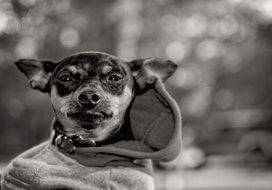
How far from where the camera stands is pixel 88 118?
141 inches

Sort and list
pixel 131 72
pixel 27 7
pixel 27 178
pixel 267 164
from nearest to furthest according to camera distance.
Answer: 1. pixel 27 178
2. pixel 131 72
3. pixel 27 7
4. pixel 267 164

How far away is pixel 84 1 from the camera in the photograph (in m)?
13.4

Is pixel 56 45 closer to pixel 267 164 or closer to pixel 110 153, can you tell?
pixel 267 164

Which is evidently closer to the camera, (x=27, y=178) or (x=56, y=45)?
(x=27, y=178)

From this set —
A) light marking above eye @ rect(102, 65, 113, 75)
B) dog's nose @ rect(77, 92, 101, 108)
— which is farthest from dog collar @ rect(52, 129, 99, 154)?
light marking above eye @ rect(102, 65, 113, 75)

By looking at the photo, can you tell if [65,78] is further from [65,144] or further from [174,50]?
[174,50]

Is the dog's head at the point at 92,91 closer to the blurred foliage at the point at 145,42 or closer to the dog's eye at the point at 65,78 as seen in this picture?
the dog's eye at the point at 65,78

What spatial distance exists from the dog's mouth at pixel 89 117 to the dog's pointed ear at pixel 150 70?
0.46 meters

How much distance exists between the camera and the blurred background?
13258 mm

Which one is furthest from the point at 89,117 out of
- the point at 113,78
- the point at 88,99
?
the point at 113,78

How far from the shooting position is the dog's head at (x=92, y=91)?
3.57 m

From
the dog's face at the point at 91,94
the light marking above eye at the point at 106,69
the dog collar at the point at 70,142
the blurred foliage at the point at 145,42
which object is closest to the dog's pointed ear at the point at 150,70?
the dog's face at the point at 91,94

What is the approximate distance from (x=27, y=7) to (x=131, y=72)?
9353 mm

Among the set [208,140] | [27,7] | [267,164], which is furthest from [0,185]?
[208,140]
